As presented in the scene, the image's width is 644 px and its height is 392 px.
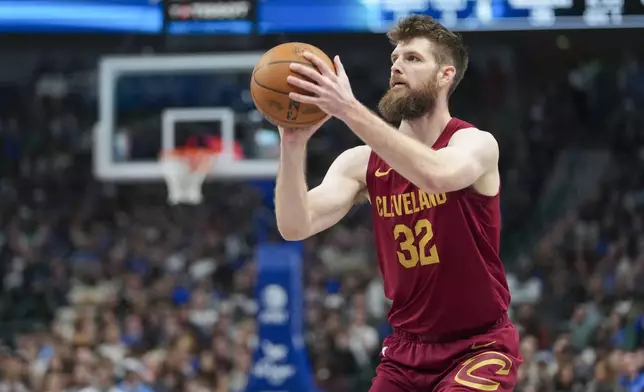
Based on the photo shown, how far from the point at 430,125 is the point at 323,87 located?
94cm

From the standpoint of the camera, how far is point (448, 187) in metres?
4.21

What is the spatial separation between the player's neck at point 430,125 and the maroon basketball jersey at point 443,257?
0.08 meters

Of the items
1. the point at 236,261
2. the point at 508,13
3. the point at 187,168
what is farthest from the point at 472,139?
the point at 236,261

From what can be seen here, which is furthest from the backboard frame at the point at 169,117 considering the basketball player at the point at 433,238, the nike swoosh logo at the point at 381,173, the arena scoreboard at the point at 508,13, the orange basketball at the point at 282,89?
the orange basketball at the point at 282,89

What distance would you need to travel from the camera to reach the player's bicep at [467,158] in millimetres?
4230

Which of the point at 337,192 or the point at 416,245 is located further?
the point at 337,192

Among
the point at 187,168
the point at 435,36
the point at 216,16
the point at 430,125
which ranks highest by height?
the point at 216,16

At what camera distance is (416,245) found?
181 inches

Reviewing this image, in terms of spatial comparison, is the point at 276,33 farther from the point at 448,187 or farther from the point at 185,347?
the point at 448,187

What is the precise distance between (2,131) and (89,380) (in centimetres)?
760

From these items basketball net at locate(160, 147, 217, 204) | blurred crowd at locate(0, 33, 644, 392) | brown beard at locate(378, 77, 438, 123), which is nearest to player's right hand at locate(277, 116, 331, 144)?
brown beard at locate(378, 77, 438, 123)

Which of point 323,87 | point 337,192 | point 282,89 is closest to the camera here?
point 323,87

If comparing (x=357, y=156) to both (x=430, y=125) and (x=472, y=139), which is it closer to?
(x=430, y=125)

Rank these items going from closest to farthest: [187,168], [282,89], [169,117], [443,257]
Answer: [282,89] < [443,257] < [187,168] < [169,117]
